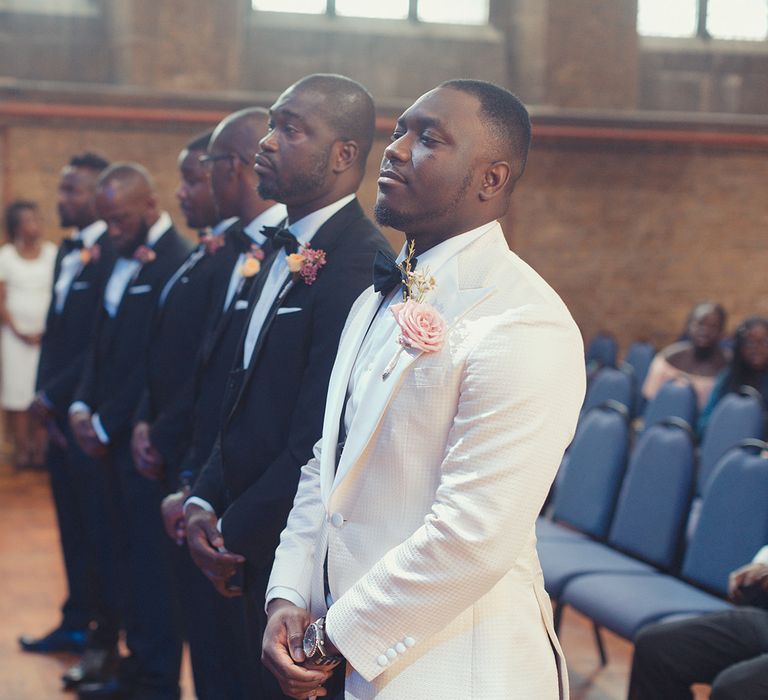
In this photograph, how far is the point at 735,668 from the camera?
9.61 ft

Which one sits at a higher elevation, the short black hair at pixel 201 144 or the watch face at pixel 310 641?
the short black hair at pixel 201 144

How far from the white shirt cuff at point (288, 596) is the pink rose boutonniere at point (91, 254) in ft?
9.99

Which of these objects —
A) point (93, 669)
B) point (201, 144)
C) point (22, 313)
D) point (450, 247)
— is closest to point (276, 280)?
point (450, 247)

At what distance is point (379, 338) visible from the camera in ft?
6.30

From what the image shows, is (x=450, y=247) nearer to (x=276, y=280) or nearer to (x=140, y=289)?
(x=276, y=280)

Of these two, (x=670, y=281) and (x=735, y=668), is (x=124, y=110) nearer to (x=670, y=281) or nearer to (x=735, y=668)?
(x=670, y=281)

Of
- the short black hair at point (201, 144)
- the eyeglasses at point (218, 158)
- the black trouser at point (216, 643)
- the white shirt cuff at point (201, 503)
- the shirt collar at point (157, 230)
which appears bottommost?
the black trouser at point (216, 643)

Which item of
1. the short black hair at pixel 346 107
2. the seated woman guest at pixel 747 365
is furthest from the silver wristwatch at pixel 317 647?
the seated woman guest at pixel 747 365

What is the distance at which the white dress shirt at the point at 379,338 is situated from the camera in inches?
73.7

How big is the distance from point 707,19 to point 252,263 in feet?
31.8

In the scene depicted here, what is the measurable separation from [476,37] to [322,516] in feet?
30.6

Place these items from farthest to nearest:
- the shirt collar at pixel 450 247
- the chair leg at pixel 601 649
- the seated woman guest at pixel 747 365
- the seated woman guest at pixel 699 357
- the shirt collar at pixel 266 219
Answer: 1. the seated woman guest at pixel 699 357
2. the seated woman guest at pixel 747 365
3. the chair leg at pixel 601 649
4. the shirt collar at pixel 266 219
5. the shirt collar at pixel 450 247

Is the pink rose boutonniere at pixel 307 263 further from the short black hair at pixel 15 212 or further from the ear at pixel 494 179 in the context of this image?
the short black hair at pixel 15 212

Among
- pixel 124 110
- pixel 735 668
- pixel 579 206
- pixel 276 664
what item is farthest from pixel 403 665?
pixel 579 206
